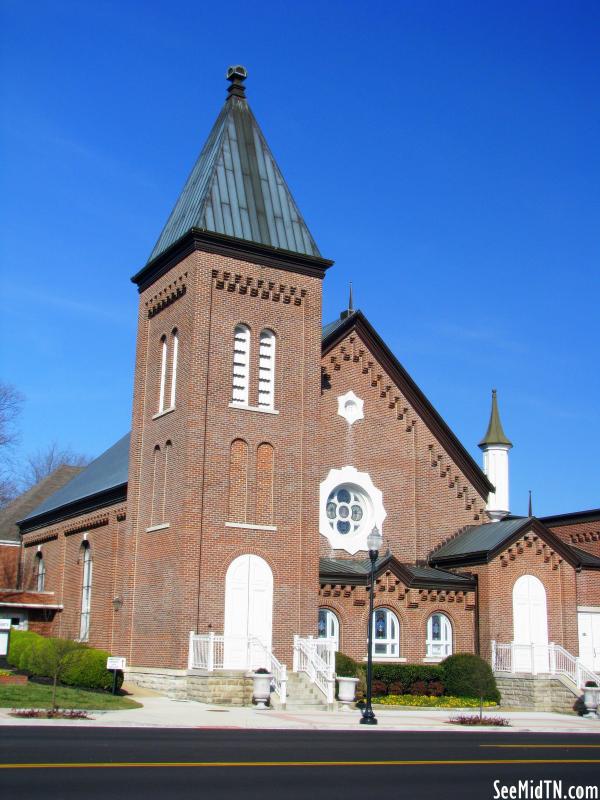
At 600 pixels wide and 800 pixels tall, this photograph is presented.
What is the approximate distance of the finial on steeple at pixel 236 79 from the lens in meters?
35.8

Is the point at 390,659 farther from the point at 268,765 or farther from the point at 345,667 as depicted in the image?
the point at 268,765

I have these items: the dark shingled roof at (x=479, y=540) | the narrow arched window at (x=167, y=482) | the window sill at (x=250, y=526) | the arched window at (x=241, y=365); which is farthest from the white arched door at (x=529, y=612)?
the narrow arched window at (x=167, y=482)

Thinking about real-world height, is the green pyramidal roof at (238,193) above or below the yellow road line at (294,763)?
above

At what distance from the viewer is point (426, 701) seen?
30875mm

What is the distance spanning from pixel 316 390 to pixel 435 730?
13.5 meters

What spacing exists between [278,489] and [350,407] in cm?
588

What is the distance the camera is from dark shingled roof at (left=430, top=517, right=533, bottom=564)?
3453cm

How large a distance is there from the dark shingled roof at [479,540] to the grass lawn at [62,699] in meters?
13.5

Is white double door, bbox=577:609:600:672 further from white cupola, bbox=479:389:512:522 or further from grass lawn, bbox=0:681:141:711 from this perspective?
grass lawn, bbox=0:681:141:711

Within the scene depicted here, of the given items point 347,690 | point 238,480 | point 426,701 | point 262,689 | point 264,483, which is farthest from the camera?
point 264,483

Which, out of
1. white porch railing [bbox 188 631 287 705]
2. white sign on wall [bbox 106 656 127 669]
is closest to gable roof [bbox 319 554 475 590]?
white porch railing [bbox 188 631 287 705]

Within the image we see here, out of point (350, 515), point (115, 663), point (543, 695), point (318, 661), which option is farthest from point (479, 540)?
point (115, 663)

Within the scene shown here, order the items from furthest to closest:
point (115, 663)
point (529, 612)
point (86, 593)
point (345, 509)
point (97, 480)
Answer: point (97, 480) → point (86, 593) → point (345, 509) → point (529, 612) → point (115, 663)

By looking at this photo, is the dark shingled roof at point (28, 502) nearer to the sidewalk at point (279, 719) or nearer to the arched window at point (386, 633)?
the arched window at point (386, 633)
